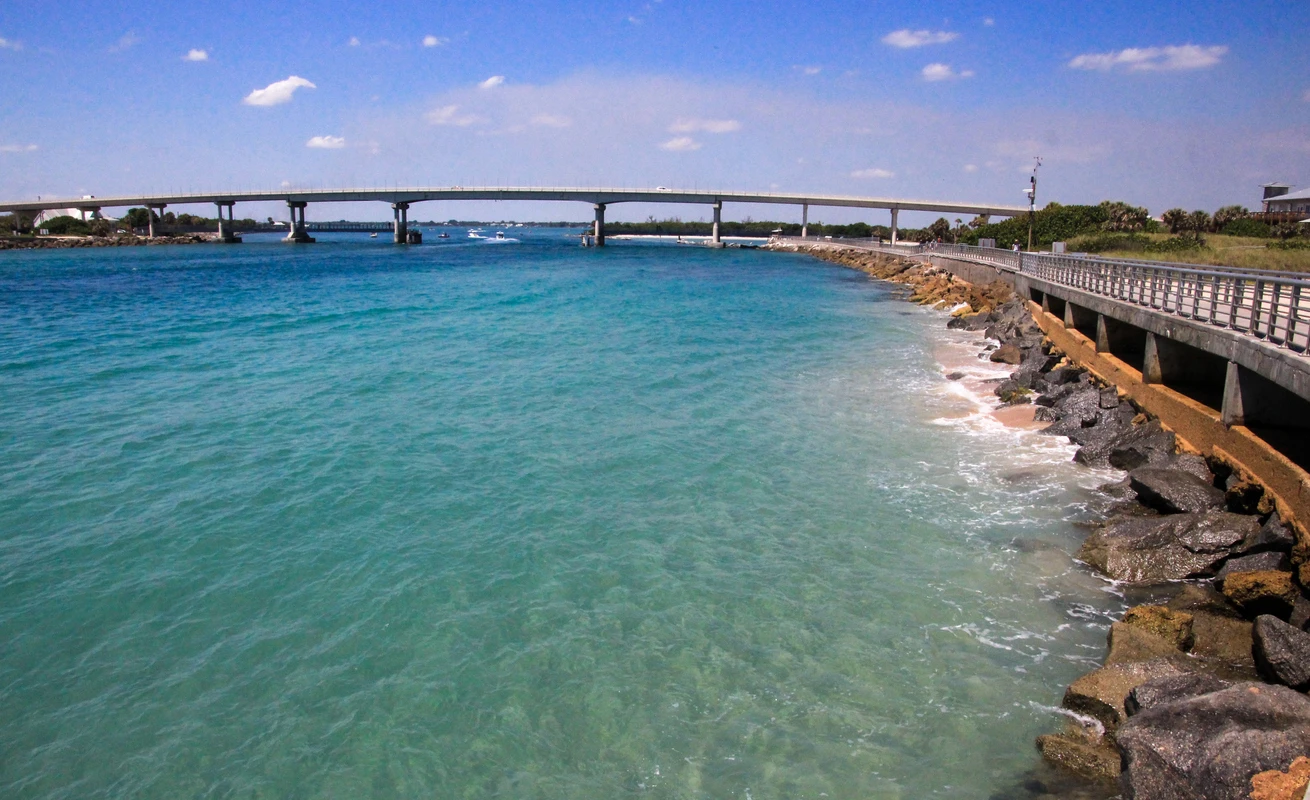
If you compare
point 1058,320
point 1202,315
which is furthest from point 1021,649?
point 1058,320

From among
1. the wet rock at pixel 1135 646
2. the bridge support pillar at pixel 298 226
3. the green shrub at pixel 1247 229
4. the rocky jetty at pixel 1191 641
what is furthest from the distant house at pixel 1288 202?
the bridge support pillar at pixel 298 226

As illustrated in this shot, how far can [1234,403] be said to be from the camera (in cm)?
1312

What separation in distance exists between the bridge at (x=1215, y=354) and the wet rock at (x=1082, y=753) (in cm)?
543

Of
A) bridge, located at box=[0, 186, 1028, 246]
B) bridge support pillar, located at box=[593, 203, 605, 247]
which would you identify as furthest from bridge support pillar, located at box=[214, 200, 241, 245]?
bridge support pillar, located at box=[593, 203, 605, 247]

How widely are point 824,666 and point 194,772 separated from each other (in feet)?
21.9

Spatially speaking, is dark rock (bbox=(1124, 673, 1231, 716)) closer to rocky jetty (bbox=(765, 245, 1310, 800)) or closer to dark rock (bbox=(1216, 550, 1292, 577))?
rocky jetty (bbox=(765, 245, 1310, 800))

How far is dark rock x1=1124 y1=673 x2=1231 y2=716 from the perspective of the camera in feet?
23.1

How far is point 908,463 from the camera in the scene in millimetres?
15836

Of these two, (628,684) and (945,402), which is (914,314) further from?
(628,684)

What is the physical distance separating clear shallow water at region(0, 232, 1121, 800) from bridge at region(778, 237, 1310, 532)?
2.66 m

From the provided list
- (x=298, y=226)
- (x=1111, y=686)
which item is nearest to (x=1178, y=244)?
(x=1111, y=686)

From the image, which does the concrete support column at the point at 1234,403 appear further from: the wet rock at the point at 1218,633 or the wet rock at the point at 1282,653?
the wet rock at the point at 1282,653

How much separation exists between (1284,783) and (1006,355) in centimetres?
2299

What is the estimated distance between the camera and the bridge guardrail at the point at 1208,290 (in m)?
12.6
